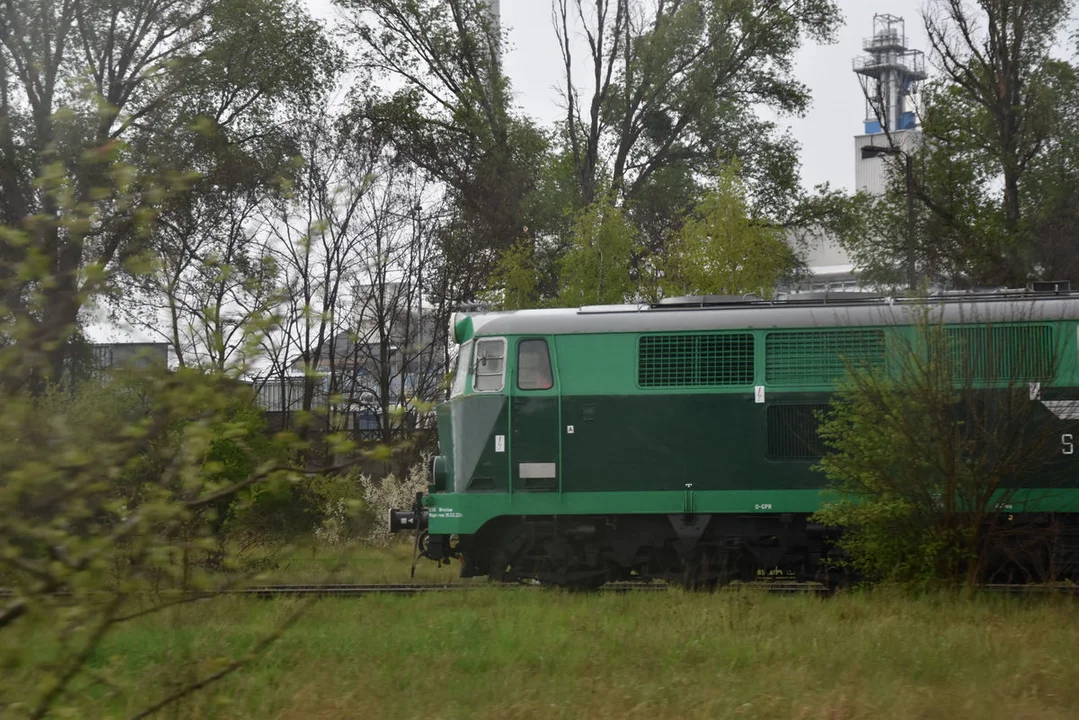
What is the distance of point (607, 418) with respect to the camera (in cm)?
1339

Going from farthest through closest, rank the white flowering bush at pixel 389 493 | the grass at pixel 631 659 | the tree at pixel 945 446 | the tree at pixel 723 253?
the tree at pixel 723 253
the white flowering bush at pixel 389 493
the tree at pixel 945 446
the grass at pixel 631 659

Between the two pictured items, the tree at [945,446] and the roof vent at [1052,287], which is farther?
the roof vent at [1052,287]

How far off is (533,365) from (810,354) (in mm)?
3242

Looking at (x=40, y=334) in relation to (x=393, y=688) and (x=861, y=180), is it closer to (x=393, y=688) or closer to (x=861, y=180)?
(x=393, y=688)

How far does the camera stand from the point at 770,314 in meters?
13.2

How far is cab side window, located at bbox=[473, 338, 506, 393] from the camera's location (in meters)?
13.6

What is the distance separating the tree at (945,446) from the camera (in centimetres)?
1172

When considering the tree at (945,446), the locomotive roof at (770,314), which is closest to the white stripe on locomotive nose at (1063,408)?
the tree at (945,446)

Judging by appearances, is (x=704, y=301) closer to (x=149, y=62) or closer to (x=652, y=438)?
(x=652, y=438)

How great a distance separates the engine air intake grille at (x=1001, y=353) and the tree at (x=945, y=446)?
1 centimetres

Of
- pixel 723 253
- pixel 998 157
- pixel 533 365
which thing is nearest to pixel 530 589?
pixel 533 365

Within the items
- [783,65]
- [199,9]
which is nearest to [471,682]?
[199,9]

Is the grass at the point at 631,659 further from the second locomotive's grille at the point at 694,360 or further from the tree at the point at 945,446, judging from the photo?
the second locomotive's grille at the point at 694,360

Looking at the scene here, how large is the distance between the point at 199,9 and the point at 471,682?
23.2 metres
